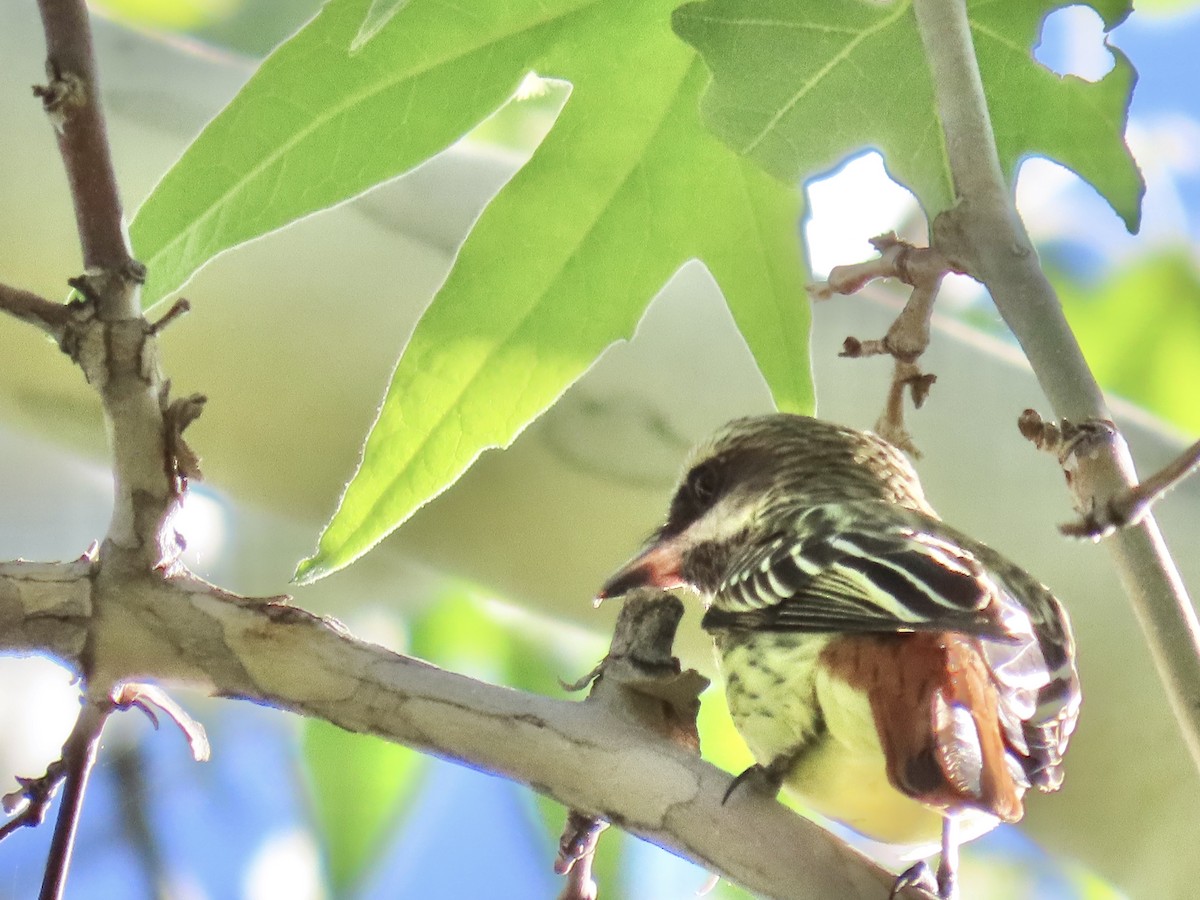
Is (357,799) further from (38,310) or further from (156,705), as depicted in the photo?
(38,310)

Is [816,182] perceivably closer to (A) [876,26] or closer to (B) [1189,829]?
(A) [876,26]

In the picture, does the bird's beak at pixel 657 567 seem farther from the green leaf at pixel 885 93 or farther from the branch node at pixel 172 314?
the branch node at pixel 172 314

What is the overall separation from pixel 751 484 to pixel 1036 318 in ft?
1.80

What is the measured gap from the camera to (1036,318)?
0.62 m

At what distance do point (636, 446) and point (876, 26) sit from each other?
597 mm

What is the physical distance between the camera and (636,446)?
1.38 m

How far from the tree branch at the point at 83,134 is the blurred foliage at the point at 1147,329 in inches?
47.9

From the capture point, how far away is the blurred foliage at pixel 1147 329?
154 cm

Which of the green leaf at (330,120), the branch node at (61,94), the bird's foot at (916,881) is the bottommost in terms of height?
the bird's foot at (916,881)

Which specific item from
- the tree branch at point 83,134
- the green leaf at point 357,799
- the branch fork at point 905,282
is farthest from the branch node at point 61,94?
the green leaf at point 357,799

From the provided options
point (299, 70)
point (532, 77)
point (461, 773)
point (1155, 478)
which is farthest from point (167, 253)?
point (461, 773)

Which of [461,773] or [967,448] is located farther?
[461,773]

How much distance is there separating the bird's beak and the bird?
0.15ft

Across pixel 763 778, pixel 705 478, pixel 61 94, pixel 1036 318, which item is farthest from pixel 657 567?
pixel 61 94
